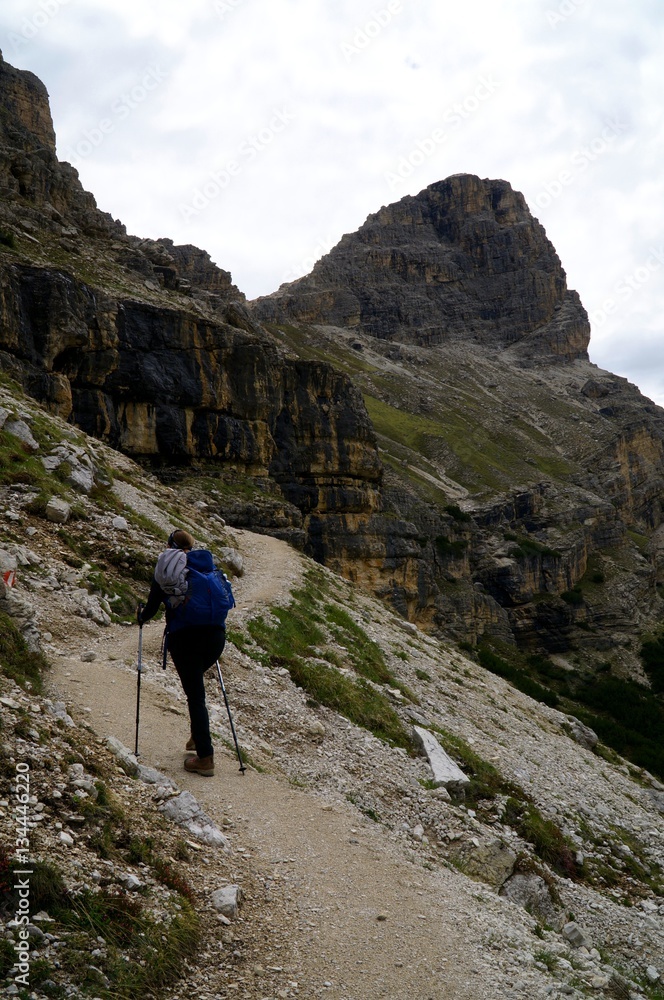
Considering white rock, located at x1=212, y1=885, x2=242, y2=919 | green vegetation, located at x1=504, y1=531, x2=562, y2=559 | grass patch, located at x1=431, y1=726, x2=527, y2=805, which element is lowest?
grass patch, located at x1=431, y1=726, x2=527, y2=805

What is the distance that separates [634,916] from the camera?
14.0 m

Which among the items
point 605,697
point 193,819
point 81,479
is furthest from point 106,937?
point 605,697

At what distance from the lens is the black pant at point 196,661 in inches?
356

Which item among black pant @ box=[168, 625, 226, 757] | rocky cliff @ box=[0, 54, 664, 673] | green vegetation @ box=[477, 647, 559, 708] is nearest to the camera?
black pant @ box=[168, 625, 226, 757]

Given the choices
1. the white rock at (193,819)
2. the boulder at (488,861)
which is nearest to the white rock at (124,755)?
the white rock at (193,819)

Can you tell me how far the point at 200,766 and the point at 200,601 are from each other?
231 centimetres

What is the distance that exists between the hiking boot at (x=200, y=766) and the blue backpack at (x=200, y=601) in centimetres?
185

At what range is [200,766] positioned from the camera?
29.8 feet

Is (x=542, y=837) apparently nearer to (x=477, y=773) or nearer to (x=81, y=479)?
(x=477, y=773)

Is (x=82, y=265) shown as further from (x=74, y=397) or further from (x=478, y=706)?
(x=478, y=706)

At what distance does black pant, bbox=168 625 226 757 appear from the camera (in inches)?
356

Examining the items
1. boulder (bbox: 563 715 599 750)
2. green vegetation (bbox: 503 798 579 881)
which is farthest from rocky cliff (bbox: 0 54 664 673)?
green vegetation (bbox: 503 798 579 881)

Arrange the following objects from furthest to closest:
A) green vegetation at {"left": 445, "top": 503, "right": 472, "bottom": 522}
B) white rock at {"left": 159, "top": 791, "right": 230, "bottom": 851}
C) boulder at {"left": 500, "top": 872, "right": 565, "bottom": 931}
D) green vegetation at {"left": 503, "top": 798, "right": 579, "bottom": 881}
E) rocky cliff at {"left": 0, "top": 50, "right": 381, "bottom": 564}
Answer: green vegetation at {"left": 445, "top": 503, "right": 472, "bottom": 522} < rocky cliff at {"left": 0, "top": 50, "right": 381, "bottom": 564} < green vegetation at {"left": 503, "top": 798, "right": 579, "bottom": 881} < boulder at {"left": 500, "top": 872, "right": 565, "bottom": 931} < white rock at {"left": 159, "top": 791, "right": 230, "bottom": 851}

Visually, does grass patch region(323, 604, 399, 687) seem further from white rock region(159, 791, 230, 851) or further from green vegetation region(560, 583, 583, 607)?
green vegetation region(560, 583, 583, 607)
